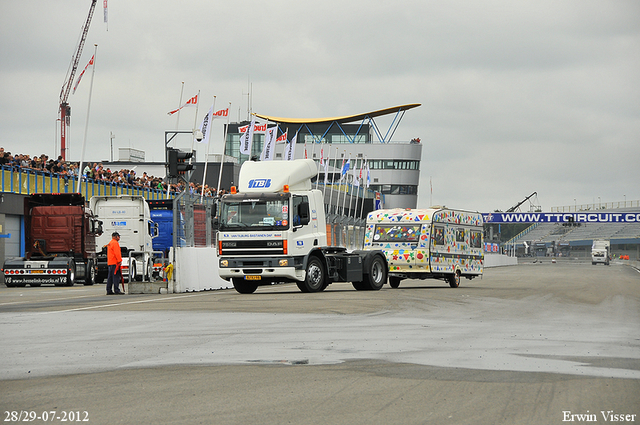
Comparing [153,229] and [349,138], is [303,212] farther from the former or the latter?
[349,138]

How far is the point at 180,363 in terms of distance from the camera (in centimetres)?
965

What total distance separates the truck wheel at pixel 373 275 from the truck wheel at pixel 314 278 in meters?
1.99

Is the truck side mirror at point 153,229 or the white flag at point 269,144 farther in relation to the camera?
the white flag at point 269,144

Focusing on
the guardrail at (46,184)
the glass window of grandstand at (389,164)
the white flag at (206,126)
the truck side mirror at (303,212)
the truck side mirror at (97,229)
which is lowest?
the truck side mirror at (97,229)

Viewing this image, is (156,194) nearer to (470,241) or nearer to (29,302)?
(470,241)

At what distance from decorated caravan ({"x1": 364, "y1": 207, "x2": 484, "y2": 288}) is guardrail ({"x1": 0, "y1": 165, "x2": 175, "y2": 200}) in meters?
15.5

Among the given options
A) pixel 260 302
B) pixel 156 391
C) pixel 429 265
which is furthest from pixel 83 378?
pixel 429 265

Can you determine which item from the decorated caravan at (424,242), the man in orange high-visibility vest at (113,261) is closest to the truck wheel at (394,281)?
the decorated caravan at (424,242)

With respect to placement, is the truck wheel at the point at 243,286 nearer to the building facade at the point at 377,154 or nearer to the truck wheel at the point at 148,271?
the truck wheel at the point at 148,271

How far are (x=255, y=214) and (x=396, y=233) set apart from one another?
828 cm

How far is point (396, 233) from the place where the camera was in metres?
30.6

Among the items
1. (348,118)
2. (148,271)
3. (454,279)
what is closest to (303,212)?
(454,279)

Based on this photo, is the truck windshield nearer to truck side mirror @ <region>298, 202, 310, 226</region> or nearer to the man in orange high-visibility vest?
truck side mirror @ <region>298, 202, 310, 226</region>

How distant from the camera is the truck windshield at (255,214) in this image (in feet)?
76.9
